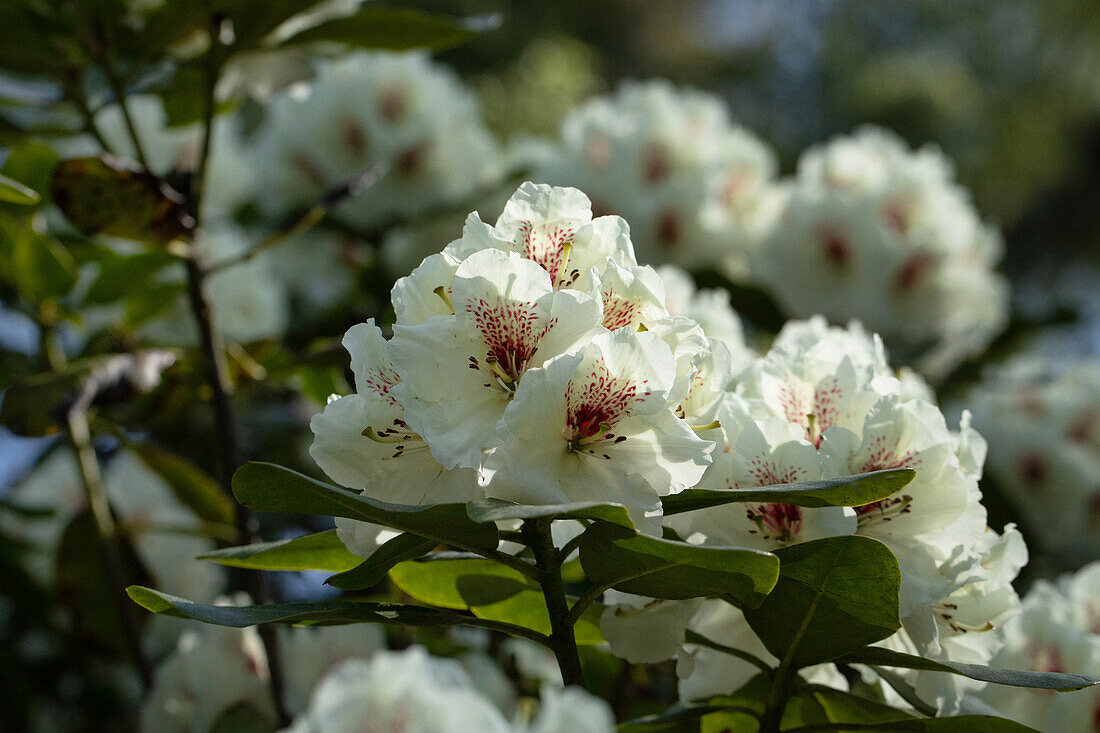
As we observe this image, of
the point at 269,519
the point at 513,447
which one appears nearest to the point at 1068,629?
the point at 513,447

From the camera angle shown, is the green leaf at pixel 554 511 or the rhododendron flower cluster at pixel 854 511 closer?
the green leaf at pixel 554 511

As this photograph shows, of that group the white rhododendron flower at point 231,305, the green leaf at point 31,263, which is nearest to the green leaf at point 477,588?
the green leaf at point 31,263

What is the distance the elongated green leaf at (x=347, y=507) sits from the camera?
1.46 ft

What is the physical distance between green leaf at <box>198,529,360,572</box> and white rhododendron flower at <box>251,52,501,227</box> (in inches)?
Answer: 39.3

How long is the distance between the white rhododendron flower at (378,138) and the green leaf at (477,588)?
992 millimetres

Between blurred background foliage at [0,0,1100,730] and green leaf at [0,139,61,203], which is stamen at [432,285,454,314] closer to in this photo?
blurred background foliage at [0,0,1100,730]

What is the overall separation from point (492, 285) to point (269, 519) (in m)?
1.01

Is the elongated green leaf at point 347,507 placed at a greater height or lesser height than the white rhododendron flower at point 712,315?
lesser

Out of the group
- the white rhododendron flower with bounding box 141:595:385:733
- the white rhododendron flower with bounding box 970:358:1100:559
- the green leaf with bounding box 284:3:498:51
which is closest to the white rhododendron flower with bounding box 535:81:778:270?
the white rhododendron flower with bounding box 970:358:1100:559

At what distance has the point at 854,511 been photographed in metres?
0.54

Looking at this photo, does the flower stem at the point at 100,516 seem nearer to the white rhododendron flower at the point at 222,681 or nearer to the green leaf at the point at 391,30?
the white rhododendron flower at the point at 222,681

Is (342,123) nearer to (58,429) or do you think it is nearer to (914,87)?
(58,429)

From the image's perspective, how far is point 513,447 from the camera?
469 mm

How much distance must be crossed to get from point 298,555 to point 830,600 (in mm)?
301
